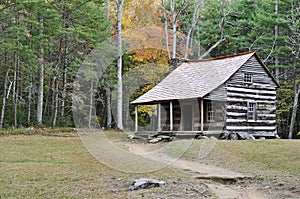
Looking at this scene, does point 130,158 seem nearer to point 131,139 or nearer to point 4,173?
point 4,173

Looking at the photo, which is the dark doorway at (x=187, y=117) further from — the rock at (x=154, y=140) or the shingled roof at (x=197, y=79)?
the rock at (x=154, y=140)

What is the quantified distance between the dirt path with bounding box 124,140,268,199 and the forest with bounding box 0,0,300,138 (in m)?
14.6

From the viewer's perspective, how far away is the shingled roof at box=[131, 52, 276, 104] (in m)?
22.7

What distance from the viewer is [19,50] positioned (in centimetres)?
2498

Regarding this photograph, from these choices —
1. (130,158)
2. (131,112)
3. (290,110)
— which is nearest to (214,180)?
(130,158)

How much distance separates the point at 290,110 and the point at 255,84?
11.5m

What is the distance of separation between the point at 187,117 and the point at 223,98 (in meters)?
3.70

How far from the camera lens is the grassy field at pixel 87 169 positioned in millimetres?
9383

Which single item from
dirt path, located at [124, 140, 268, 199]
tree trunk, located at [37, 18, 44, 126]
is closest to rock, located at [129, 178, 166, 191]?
dirt path, located at [124, 140, 268, 199]

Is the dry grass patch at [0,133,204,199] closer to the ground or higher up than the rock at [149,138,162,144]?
closer to the ground

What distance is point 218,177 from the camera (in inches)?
449

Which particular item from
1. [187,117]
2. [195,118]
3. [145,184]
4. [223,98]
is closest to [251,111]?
[223,98]

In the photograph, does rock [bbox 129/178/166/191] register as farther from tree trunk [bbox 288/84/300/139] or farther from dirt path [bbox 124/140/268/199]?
tree trunk [bbox 288/84/300/139]

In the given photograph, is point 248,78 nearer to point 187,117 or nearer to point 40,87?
point 187,117
